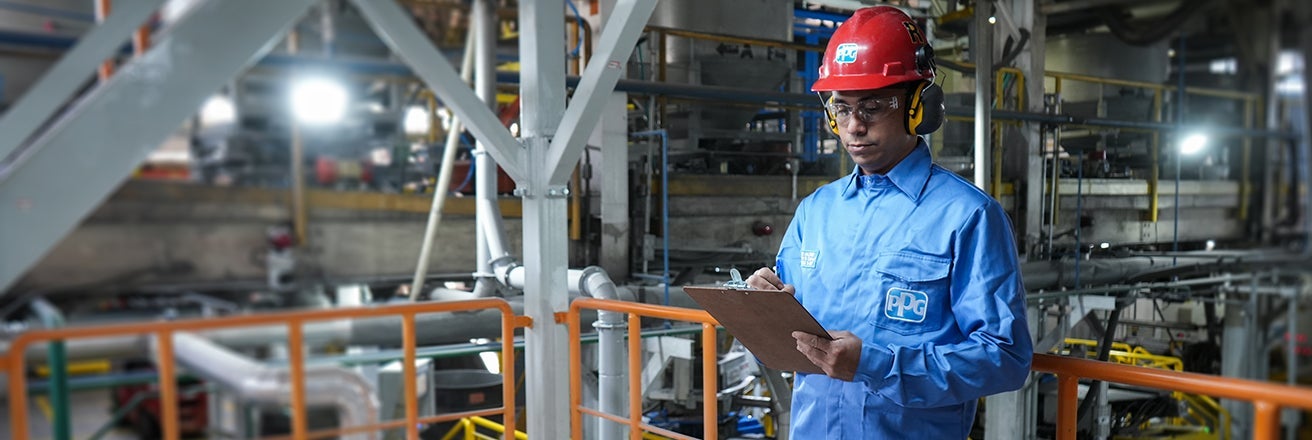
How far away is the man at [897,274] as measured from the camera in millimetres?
2232

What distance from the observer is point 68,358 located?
8.43 ft

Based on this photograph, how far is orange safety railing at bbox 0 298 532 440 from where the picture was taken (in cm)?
242

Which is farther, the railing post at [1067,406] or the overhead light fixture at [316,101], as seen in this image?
the overhead light fixture at [316,101]

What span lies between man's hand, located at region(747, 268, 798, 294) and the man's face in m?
0.45

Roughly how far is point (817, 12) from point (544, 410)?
3562 millimetres

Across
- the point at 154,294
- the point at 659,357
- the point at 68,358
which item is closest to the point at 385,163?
the point at 154,294

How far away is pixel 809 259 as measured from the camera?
274 cm

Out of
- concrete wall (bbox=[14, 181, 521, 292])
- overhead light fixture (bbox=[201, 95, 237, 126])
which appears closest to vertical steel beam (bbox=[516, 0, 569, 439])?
concrete wall (bbox=[14, 181, 521, 292])

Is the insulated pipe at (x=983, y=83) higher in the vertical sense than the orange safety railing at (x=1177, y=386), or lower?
higher

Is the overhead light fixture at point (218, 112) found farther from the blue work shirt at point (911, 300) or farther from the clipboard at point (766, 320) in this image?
the blue work shirt at point (911, 300)

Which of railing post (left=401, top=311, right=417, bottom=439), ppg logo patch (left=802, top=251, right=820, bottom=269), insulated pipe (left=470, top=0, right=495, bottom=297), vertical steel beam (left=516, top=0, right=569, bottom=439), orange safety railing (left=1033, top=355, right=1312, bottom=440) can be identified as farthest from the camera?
insulated pipe (left=470, top=0, right=495, bottom=297)

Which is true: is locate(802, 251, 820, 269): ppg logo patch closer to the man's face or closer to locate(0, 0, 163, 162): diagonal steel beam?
the man's face

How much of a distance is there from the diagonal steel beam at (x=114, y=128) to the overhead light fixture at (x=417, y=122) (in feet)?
7.18

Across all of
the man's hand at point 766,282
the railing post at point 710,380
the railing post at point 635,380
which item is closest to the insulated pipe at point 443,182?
the railing post at point 635,380
